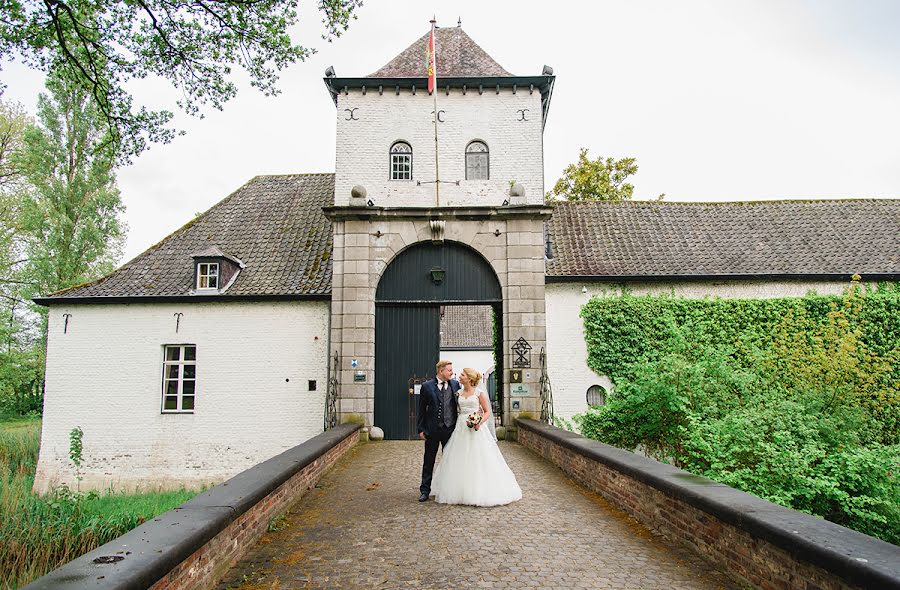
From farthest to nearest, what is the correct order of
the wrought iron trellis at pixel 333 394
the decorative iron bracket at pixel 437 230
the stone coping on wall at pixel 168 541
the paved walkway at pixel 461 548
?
1. the decorative iron bracket at pixel 437 230
2. the wrought iron trellis at pixel 333 394
3. the paved walkway at pixel 461 548
4. the stone coping on wall at pixel 168 541

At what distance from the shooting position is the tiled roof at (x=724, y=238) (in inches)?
550

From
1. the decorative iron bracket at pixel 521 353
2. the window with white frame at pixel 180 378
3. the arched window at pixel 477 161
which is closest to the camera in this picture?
the decorative iron bracket at pixel 521 353

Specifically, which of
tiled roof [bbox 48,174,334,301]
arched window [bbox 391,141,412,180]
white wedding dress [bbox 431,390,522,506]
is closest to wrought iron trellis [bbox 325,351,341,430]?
tiled roof [bbox 48,174,334,301]

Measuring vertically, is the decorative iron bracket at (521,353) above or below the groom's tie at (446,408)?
above

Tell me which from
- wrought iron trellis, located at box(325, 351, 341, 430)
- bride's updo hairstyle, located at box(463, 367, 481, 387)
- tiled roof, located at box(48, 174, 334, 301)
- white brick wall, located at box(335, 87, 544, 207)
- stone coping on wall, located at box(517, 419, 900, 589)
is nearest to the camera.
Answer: stone coping on wall, located at box(517, 419, 900, 589)

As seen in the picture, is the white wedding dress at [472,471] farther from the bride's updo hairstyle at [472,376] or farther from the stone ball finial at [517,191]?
the stone ball finial at [517,191]

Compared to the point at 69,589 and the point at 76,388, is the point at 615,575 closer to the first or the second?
the point at 69,589

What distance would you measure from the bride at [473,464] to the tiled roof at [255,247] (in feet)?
24.9

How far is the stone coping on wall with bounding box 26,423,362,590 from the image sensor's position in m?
2.71

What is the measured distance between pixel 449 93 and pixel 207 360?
27.9 feet

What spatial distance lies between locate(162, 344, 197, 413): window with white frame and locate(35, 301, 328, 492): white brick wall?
0.16 metres

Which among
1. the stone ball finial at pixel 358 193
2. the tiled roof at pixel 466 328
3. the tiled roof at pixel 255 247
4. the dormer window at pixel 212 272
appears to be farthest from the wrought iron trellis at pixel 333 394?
the tiled roof at pixel 466 328

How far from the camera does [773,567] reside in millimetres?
3561

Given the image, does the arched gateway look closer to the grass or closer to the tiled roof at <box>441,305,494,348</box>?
the grass
